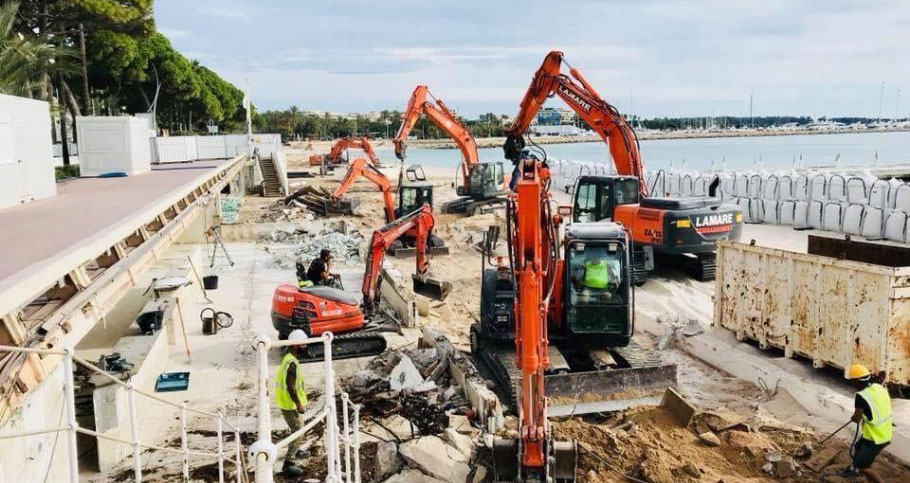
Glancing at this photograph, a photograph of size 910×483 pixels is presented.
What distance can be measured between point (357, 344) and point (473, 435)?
4856 millimetres

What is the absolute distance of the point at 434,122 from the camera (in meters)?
29.8

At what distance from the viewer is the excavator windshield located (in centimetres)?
995

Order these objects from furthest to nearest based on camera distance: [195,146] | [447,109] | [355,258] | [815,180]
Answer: [195,146] < [447,109] < [815,180] < [355,258]

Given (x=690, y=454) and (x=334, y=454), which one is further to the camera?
(x=690, y=454)

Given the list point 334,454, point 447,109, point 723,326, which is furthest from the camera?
point 447,109

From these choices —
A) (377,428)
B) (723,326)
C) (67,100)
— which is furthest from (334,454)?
(67,100)

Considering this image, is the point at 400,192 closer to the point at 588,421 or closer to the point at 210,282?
the point at 210,282

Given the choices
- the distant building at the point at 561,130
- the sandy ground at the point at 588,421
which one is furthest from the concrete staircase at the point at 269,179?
the distant building at the point at 561,130

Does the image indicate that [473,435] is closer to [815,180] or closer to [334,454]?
[334,454]

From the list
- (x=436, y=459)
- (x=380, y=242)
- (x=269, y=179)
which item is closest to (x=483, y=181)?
(x=269, y=179)

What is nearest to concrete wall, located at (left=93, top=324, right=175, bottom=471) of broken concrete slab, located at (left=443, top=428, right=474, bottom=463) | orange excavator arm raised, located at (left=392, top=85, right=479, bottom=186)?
broken concrete slab, located at (left=443, top=428, right=474, bottom=463)

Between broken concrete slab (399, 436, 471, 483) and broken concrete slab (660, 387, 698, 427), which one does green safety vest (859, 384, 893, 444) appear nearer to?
broken concrete slab (660, 387, 698, 427)

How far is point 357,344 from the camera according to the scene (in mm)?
13500

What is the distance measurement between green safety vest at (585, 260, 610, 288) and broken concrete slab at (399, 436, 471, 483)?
3031 millimetres
